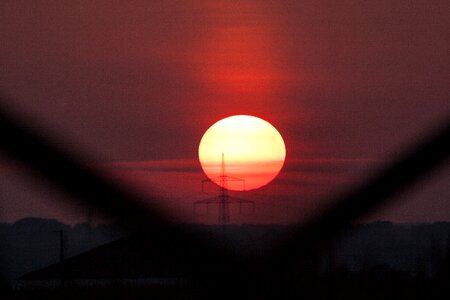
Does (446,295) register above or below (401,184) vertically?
below

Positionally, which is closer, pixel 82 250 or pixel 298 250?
pixel 298 250

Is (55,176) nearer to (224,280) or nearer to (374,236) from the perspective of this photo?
(224,280)

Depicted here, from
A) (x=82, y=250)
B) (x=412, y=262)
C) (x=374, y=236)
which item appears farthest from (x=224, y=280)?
(x=82, y=250)

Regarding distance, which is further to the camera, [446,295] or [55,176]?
[446,295]

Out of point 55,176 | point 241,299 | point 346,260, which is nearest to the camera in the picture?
point 55,176

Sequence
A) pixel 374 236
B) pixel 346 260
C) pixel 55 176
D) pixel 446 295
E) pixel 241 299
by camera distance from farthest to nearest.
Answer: pixel 374 236 < pixel 346 260 < pixel 446 295 < pixel 241 299 < pixel 55 176

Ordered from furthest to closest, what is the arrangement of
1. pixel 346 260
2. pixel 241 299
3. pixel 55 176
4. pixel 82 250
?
1. pixel 82 250
2. pixel 346 260
3. pixel 241 299
4. pixel 55 176

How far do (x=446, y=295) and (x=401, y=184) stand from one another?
27cm

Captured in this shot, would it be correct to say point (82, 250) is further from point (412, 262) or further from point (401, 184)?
point (401, 184)

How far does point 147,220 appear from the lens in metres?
0.68

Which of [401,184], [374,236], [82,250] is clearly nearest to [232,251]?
[401,184]

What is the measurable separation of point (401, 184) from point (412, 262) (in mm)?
335

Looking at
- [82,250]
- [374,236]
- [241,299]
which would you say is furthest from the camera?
[82,250]

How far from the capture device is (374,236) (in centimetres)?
115
